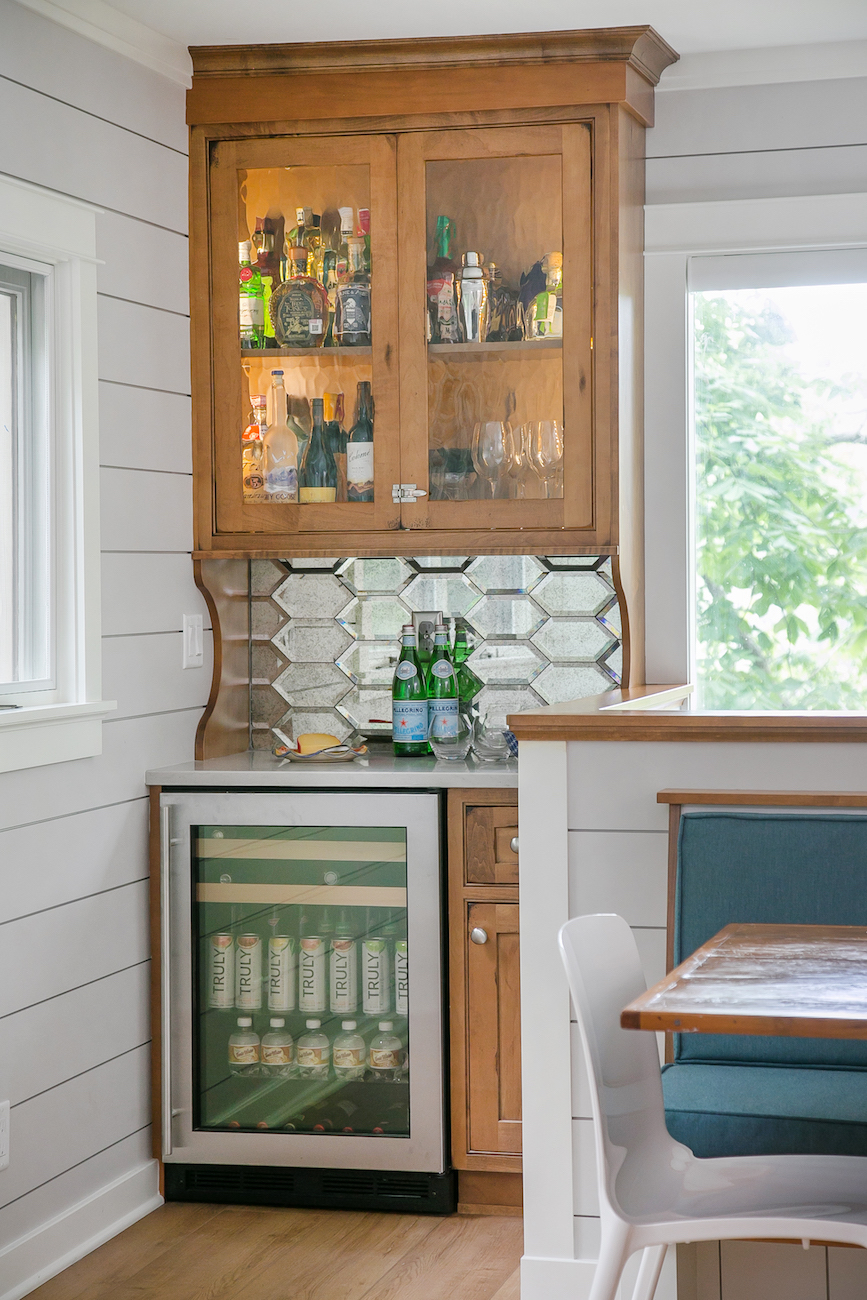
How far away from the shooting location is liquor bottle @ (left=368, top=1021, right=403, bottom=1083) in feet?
9.04

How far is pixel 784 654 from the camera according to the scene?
125 inches

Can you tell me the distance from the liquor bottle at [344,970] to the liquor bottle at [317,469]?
0.94 m


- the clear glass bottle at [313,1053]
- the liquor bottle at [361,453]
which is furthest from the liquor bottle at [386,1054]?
the liquor bottle at [361,453]

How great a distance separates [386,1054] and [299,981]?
9.7 inches

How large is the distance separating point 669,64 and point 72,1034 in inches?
99.4

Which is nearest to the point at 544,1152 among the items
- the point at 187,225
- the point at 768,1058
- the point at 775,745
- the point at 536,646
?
the point at 768,1058

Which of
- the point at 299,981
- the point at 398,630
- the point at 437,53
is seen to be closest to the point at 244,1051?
the point at 299,981

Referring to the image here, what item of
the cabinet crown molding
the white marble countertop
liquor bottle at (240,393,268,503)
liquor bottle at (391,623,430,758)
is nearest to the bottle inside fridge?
the white marble countertop

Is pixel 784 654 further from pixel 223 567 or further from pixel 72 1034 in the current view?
pixel 72 1034

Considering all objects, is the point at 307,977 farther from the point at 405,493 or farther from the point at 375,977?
the point at 405,493

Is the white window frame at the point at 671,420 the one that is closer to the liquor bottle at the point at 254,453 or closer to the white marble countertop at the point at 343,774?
the white marble countertop at the point at 343,774

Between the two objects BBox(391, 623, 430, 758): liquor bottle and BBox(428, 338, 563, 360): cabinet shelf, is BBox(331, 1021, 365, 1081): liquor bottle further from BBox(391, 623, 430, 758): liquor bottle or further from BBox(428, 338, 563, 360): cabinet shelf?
BBox(428, 338, 563, 360): cabinet shelf

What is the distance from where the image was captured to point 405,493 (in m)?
2.93

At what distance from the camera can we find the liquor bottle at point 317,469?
9.80 ft
